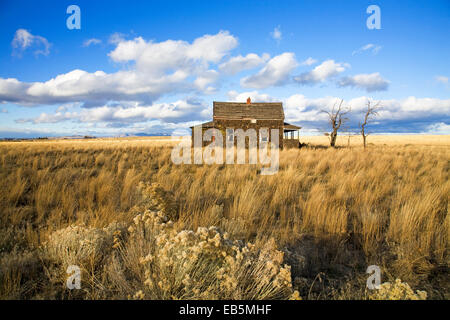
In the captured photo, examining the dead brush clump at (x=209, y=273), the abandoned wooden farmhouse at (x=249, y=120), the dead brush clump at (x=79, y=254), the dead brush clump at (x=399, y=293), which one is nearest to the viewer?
the dead brush clump at (x=399, y=293)

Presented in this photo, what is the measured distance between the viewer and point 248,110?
80.3 feet

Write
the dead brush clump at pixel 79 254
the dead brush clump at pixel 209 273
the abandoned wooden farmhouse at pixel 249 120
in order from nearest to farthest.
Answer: the dead brush clump at pixel 209 273 < the dead brush clump at pixel 79 254 < the abandoned wooden farmhouse at pixel 249 120

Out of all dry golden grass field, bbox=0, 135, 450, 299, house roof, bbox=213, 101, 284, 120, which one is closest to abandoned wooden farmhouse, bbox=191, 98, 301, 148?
house roof, bbox=213, 101, 284, 120

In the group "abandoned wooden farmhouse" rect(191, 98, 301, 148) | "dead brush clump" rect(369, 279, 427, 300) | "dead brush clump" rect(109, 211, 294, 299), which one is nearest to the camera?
"dead brush clump" rect(369, 279, 427, 300)

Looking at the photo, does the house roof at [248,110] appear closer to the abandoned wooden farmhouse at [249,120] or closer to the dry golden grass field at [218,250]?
the abandoned wooden farmhouse at [249,120]

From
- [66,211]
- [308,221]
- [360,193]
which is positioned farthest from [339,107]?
[66,211]

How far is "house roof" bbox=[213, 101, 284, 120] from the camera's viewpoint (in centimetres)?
2394

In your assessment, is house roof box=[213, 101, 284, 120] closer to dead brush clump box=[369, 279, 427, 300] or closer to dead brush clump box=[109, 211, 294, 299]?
dead brush clump box=[109, 211, 294, 299]

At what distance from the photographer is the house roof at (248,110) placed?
78.5 feet

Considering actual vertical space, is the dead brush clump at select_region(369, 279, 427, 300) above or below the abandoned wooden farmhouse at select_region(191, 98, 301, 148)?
below

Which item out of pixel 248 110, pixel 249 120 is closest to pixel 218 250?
pixel 249 120

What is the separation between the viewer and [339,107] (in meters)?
21.5

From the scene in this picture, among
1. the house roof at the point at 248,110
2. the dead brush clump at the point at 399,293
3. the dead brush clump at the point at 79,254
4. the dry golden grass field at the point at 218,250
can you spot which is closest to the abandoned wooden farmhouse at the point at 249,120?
the house roof at the point at 248,110

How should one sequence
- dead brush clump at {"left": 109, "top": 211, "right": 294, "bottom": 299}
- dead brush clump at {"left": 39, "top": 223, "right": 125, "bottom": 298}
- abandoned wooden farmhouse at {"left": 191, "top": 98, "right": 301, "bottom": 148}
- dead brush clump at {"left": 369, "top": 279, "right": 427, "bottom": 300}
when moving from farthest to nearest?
abandoned wooden farmhouse at {"left": 191, "top": 98, "right": 301, "bottom": 148}
dead brush clump at {"left": 39, "top": 223, "right": 125, "bottom": 298}
dead brush clump at {"left": 109, "top": 211, "right": 294, "bottom": 299}
dead brush clump at {"left": 369, "top": 279, "right": 427, "bottom": 300}
